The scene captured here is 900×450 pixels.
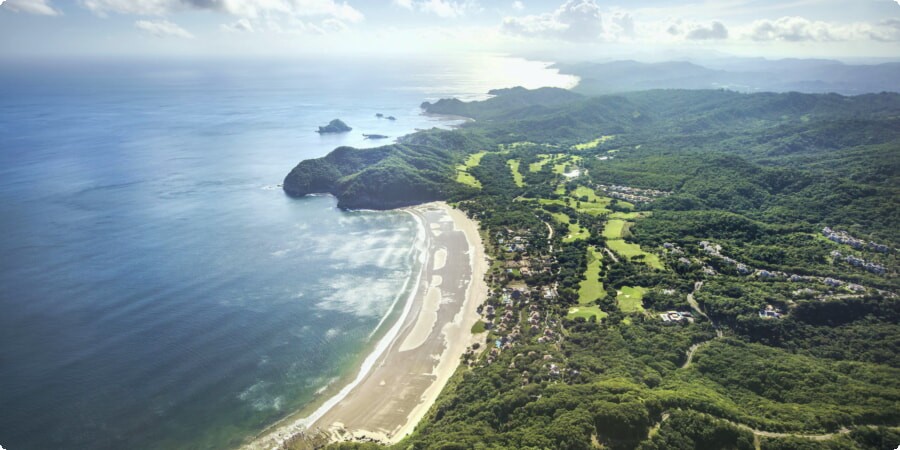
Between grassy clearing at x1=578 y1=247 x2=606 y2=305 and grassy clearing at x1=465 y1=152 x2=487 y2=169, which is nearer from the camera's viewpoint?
grassy clearing at x1=578 y1=247 x2=606 y2=305

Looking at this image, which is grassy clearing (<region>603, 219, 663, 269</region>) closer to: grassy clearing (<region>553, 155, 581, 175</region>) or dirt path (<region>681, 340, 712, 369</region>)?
dirt path (<region>681, 340, 712, 369</region>)

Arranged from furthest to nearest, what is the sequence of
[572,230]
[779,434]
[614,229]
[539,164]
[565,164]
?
[539,164] < [565,164] < [572,230] < [614,229] < [779,434]

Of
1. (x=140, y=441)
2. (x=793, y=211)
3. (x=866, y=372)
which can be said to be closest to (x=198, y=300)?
(x=140, y=441)

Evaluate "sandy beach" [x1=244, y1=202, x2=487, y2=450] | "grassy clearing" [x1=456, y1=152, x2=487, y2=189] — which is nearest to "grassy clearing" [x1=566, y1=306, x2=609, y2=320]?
"sandy beach" [x1=244, y1=202, x2=487, y2=450]

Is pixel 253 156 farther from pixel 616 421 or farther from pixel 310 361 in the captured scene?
pixel 616 421

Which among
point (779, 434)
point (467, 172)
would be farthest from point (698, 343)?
point (467, 172)

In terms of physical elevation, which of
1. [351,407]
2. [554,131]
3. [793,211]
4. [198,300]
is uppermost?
[554,131]

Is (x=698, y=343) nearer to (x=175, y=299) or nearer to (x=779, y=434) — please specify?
(x=779, y=434)
